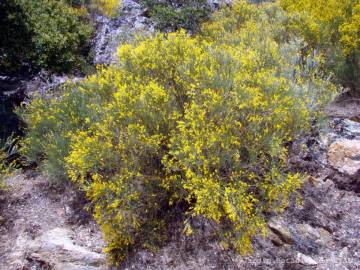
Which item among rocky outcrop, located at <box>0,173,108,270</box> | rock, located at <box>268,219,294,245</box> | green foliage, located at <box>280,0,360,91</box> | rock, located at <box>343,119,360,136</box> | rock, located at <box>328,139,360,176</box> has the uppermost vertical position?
green foliage, located at <box>280,0,360,91</box>

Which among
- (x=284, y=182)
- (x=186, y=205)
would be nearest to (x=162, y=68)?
(x=186, y=205)

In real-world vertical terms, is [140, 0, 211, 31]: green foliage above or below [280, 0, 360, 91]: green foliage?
below

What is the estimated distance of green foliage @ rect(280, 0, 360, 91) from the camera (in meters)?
6.07

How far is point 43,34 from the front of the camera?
761 cm

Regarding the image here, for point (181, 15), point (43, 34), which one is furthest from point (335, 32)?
point (43, 34)

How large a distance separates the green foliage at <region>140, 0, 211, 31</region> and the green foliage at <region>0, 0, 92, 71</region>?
77.7 inches

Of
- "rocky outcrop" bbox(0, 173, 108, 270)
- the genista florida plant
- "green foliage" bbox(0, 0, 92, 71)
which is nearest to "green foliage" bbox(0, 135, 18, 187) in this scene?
"rocky outcrop" bbox(0, 173, 108, 270)

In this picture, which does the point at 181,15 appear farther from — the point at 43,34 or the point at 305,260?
the point at 305,260

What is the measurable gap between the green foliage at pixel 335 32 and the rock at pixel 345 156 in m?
2.07

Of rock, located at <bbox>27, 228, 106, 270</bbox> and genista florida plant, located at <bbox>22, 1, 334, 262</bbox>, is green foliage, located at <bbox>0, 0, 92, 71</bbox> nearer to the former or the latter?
genista florida plant, located at <bbox>22, 1, 334, 262</bbox>

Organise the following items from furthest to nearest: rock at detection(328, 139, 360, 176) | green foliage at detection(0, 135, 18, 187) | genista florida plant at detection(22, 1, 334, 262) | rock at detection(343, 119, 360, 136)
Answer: green foliage at detection(0, 135, 18, 187) → rock at detection(343, 119, 360, 136) → rock at detection(328, 139, 360, 176) → genista florida plant at detection(22, 1, 334, 262)

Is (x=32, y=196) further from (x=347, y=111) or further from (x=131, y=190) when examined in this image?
(x=347, y=111)

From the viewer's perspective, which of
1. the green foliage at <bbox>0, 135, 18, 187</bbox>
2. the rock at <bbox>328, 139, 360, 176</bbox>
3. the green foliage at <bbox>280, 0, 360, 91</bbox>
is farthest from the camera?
the green foliage at <bbox>280, 0, 360, 91</bbox>

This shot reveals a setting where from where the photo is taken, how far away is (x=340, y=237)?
365 cm
